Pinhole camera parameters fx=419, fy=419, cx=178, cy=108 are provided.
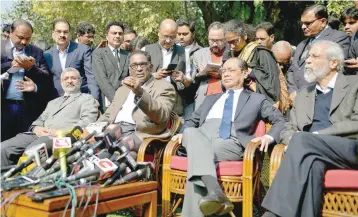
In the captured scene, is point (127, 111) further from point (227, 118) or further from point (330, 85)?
point (330, 85)

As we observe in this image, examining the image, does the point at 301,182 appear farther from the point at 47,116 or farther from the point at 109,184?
the point at 47,116

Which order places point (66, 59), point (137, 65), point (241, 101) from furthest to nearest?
point (66, 59)
point (137, 65)
point (241, 101)

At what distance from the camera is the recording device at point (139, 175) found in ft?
9.88

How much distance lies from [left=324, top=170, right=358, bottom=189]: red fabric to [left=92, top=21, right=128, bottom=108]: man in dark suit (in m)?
2.89

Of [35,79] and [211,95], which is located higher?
[35,79]

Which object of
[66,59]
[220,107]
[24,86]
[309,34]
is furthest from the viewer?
[66,59]

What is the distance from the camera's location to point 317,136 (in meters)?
3.13

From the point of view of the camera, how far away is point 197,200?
3.40 meters

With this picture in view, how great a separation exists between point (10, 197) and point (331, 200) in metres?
2.18

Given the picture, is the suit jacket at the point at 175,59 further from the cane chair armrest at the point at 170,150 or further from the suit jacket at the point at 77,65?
the cane chair armrest at the point at 170,150

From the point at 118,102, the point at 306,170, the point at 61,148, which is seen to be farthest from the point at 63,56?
the point at 306,170

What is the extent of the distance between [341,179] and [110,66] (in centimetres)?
323

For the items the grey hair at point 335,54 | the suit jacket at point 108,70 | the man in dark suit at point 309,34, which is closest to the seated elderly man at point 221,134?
the grey hair at point 335,54

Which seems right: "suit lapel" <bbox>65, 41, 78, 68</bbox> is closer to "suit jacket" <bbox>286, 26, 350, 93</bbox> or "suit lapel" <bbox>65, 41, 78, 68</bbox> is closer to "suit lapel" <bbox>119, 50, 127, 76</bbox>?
"suit lapel" <bbox>119, 50, 127, 76</bbox>
